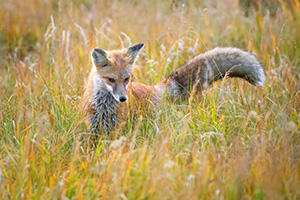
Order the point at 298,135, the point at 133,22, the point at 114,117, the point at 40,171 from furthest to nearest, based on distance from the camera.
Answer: the point at 133,22
the point at 114,117
the point at 298,135
the point at 40,171

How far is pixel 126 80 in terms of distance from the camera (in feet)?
16.1

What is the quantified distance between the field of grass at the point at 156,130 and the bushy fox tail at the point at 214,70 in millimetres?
228

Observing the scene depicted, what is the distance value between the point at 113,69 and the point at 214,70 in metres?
1.48

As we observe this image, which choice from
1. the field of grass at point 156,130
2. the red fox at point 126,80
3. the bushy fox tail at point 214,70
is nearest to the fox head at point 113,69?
the red fox at point 126,80

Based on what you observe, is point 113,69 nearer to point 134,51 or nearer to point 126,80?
point 126,80

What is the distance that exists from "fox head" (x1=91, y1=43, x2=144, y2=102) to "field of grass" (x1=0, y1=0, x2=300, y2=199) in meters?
0.49

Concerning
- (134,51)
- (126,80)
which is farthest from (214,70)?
(126,80)

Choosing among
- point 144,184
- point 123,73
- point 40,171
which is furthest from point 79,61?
point 144,184

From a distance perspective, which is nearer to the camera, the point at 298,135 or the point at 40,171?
the point at 40,171

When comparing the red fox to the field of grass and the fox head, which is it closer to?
the fox head

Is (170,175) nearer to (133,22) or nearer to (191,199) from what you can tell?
(191,199)

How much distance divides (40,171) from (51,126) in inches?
41.8

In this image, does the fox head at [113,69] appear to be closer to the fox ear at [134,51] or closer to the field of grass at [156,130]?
the fox ear at [134,51]

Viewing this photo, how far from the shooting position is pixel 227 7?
794 cm
